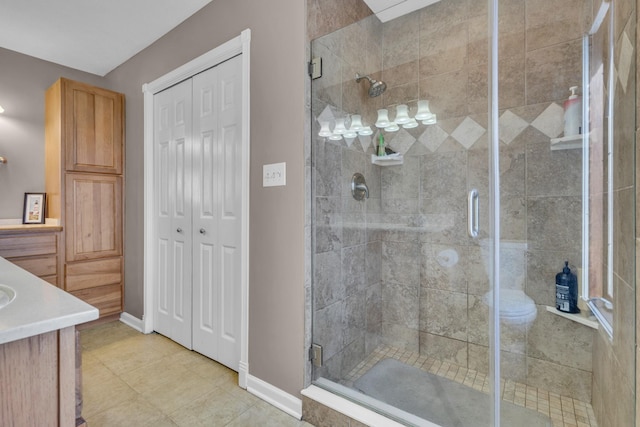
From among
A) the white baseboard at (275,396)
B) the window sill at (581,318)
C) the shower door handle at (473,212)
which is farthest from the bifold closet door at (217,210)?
the window sill at (581,318)

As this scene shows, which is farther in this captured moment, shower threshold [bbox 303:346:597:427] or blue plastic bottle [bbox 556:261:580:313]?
blue plastic bottle [bbox 556:261:580:313]

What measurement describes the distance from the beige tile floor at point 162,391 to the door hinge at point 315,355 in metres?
0.28

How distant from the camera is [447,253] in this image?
2051mm

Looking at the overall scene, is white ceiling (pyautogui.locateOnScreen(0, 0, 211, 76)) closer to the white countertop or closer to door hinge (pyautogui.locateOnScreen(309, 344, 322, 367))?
the white countertop

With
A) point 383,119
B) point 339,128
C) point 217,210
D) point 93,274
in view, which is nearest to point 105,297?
point 93,274

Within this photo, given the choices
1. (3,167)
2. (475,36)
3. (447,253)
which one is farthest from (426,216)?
(3,167)

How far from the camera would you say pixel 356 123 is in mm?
1970

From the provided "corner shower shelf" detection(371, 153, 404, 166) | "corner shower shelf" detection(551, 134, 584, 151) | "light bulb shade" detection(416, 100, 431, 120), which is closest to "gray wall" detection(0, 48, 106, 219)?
"corner shower shelf" detection(371, 153, 404, 166)

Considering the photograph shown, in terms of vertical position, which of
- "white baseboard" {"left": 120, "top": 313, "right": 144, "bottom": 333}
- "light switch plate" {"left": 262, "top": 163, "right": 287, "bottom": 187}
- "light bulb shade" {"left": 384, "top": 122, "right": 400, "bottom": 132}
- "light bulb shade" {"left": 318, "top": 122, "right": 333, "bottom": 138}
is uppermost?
"light bulb shade" {"left": 384, "top": 122, "right": 400, "bottom": 132}

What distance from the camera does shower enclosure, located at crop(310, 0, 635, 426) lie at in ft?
5.38

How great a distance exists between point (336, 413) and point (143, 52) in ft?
10.1

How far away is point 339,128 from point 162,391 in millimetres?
1877

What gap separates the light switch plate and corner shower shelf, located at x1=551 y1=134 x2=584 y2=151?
1.50 meters

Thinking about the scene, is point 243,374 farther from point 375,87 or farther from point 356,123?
point 375,87
